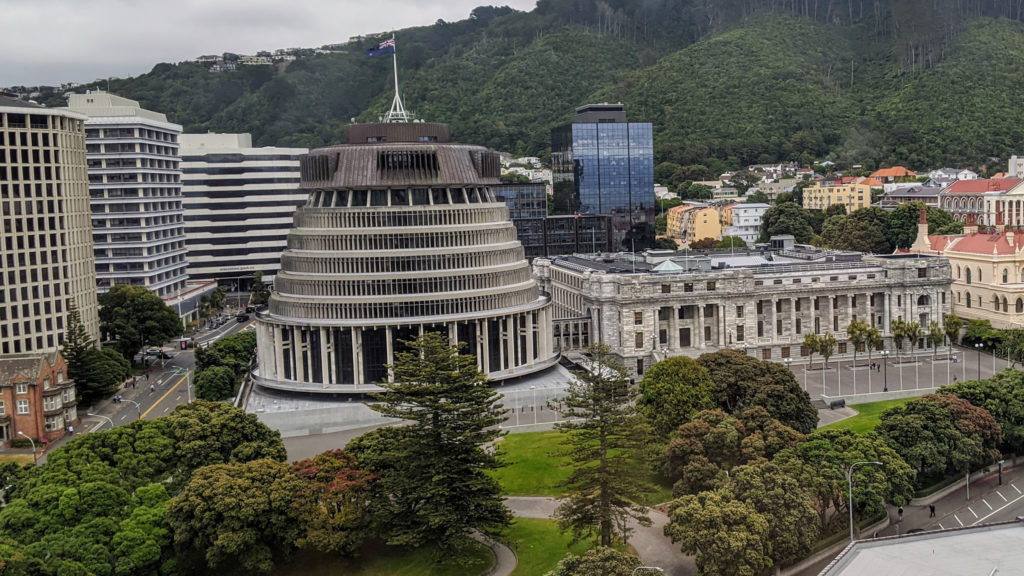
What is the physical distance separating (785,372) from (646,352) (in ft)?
104

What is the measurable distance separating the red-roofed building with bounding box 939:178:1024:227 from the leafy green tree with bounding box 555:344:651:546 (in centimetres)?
12927

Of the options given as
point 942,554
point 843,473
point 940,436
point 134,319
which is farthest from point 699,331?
point 134,319

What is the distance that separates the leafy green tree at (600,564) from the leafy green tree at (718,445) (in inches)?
683

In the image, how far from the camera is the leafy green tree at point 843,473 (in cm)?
6712

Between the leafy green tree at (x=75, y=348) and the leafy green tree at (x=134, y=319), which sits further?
the leafy green tree at (x=134, y=319)

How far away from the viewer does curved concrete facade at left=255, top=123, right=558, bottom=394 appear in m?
104

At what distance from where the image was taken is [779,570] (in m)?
62.7

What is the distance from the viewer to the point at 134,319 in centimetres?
13325

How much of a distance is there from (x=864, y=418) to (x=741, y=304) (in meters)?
29.8

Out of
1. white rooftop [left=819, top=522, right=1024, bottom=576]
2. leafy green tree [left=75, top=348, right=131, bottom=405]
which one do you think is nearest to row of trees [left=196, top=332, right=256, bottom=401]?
leafy green tree [left=75, top=348, right=131, bottom=405]

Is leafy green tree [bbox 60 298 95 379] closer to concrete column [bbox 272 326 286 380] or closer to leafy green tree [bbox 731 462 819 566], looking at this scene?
concrete column [bbox 272 326 286 380]

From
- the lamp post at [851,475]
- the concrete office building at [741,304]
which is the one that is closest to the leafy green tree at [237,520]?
the lamp post at [851,475]

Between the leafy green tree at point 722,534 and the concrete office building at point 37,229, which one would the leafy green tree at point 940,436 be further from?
the concrete office building at point 37,229

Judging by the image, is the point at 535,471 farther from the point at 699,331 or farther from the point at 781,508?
the point at 699,331
